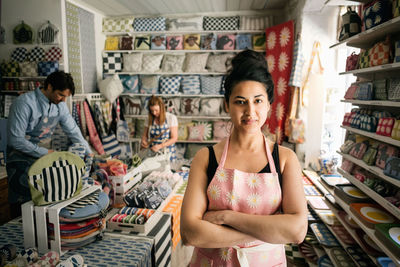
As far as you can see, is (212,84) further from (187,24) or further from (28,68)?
(28,68)

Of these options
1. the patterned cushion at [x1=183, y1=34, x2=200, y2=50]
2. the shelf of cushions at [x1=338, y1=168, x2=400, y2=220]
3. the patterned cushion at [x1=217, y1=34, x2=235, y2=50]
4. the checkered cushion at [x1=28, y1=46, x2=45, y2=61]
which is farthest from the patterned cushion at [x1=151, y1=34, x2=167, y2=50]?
the shelf of cushions at [x1=338, y1=168, x2=400, y2=220]

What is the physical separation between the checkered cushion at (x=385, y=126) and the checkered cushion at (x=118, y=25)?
4.65 meters

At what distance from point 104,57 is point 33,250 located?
15.0ft

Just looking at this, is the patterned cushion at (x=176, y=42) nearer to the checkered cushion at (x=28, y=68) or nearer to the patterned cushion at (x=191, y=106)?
the patterned cushion at (x=191, y=106)

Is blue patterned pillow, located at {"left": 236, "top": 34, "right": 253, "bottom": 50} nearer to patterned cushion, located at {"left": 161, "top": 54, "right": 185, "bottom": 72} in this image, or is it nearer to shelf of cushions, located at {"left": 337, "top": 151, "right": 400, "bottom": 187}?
patterned cushion, located at {"left": 161, "top": 54, "right": 185, "bottom": 72}

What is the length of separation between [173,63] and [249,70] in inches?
168

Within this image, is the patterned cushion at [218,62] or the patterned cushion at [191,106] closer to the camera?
the patterned cushion at [218,62]

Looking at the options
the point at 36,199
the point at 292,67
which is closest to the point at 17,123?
the point at 36,199

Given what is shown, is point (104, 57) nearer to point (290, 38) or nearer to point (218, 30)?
point (218, 30)

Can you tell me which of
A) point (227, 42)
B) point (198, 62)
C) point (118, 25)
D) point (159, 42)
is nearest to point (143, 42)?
point (159, 42)

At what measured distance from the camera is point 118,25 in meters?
5.22

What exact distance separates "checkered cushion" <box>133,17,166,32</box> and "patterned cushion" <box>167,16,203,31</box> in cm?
17

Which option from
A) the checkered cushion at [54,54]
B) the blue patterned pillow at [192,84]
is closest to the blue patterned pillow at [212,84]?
the blue patterned pillow at [192,84]

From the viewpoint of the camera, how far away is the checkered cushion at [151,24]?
5.08 meters
